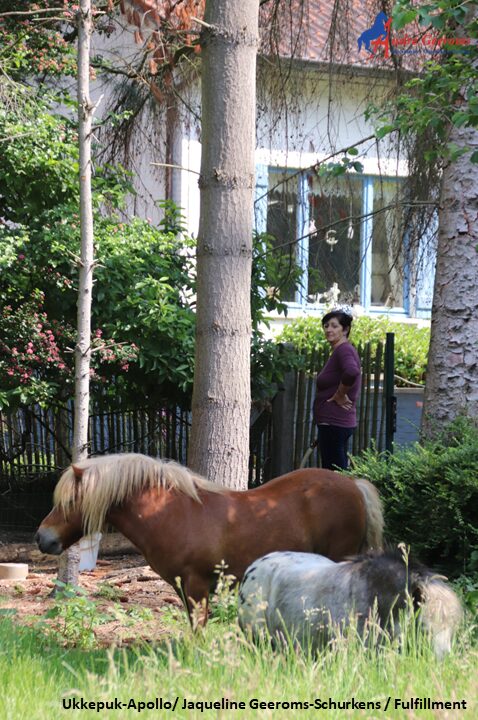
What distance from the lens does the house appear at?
30.6ft

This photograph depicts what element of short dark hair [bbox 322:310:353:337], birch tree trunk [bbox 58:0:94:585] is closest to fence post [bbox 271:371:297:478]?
short dark hair [bbox 322:310:353:337]

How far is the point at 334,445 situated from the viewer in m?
8.83

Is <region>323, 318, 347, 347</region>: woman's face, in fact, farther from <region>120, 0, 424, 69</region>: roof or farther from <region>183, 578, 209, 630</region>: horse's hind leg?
<region>183, 578, 209, 630</region>: horse's hind leg

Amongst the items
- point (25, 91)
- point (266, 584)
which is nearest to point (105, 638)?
point (266, 584)

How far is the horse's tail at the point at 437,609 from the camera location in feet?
14.1

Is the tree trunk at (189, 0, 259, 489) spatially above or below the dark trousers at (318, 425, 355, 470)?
above

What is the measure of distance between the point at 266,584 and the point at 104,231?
520 centimetres

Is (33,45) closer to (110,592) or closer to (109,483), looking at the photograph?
(110,592)

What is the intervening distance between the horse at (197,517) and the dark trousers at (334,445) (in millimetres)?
2808

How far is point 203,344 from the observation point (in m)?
7.08

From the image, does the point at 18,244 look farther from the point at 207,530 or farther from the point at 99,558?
the point at 207,530

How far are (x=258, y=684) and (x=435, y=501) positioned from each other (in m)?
3.04

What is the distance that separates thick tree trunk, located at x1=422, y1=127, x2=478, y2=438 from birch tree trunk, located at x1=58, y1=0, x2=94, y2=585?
8.63ft

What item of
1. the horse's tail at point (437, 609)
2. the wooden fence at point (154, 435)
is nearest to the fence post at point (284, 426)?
the wooden fence at point (154, 435)
